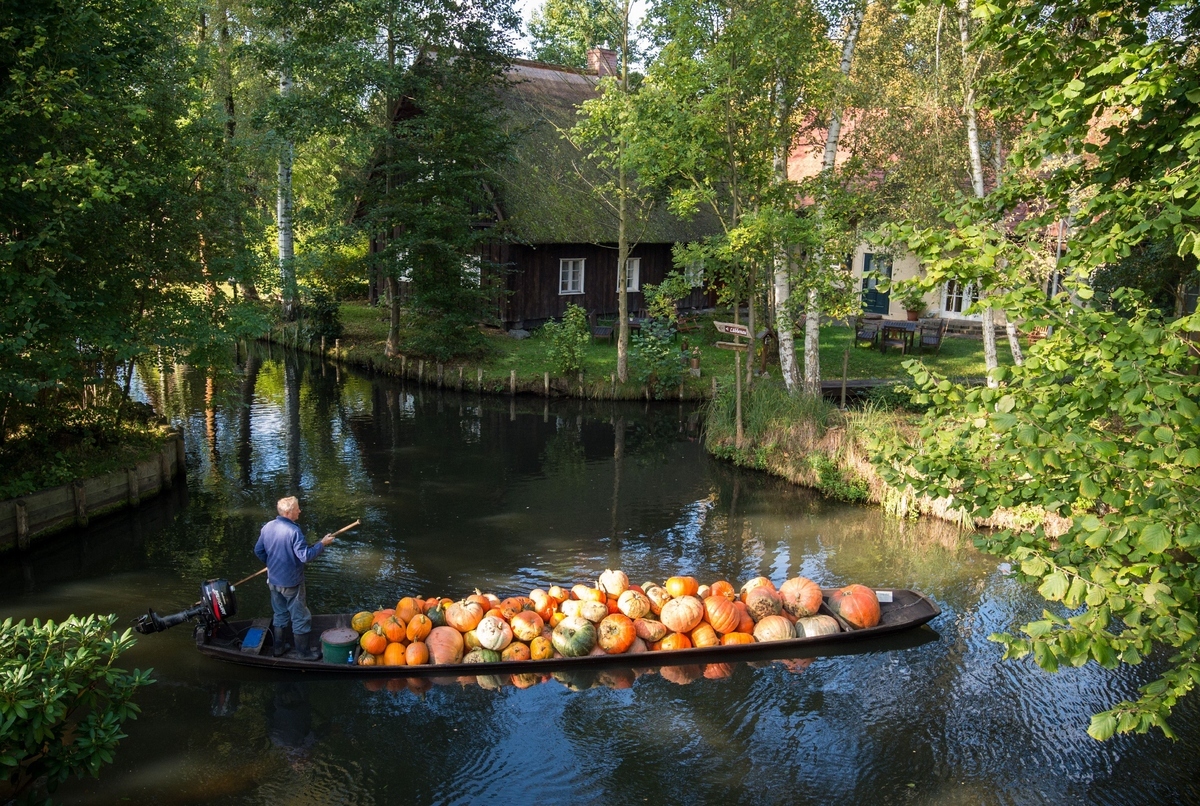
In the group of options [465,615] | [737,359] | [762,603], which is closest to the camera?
[465,615]

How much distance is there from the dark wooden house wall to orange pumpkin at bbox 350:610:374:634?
1735cm

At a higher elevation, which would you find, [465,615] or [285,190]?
Result: [285,190]

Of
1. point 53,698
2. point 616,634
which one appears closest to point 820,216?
point 616,634

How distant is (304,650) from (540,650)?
2529 millimetres

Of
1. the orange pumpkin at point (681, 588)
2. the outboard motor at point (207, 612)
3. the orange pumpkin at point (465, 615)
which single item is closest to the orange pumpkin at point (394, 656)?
the orange pumpkin at point (465, 615)

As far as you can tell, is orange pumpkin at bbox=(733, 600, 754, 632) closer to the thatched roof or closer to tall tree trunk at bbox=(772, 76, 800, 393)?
tall tree trunk at bbox=(772, 76, 800, 393)

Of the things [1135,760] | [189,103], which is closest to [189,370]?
[189,103]

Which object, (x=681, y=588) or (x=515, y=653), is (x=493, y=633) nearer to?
(x=515, y=653)

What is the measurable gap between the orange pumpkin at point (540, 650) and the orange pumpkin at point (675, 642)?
1248mm

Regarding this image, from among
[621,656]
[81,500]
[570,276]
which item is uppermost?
[570,276]

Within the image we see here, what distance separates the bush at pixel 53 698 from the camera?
20.6 feet

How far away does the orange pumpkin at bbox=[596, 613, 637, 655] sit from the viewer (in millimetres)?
10156

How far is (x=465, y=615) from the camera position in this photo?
33.2ft

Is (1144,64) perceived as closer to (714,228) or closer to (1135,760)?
(1135,760)
